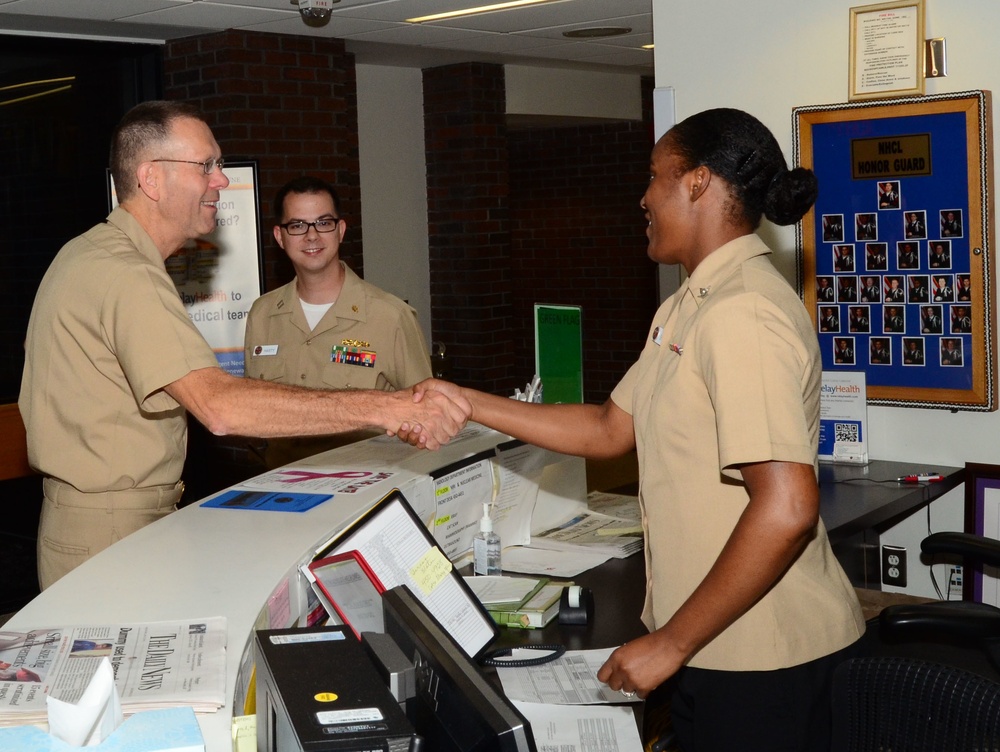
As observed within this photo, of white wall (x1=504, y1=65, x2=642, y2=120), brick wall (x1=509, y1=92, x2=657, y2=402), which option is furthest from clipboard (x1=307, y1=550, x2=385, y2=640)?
brick wall (x1=509, y1=92, x2=657, y2=402)

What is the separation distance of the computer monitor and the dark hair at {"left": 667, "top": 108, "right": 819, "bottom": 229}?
101 centimetres

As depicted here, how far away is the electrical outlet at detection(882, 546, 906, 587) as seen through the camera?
3.72 meters

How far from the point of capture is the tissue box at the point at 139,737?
104 cm

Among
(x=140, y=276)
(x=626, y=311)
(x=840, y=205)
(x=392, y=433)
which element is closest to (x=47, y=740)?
(x=140, y=276)

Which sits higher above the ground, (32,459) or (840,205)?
(840,205)

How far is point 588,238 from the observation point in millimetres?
9062

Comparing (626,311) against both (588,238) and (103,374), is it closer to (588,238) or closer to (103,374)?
(588,238)

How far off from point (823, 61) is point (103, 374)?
8.43 feet

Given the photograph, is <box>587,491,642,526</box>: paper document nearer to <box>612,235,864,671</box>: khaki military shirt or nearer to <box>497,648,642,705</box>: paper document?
<box>497,648,642,705</box>: paper document

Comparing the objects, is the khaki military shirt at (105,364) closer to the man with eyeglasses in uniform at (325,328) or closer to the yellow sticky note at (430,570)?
the yellow sticky note at (430,570)

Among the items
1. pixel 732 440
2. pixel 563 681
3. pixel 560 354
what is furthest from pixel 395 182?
pixel 732 440

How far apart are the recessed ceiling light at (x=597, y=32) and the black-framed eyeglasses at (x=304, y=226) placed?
255 cm

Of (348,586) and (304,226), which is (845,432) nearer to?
(304,226)

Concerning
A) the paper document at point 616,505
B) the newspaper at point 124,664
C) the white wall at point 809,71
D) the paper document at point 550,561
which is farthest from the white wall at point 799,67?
the newspaper at point 124,664
